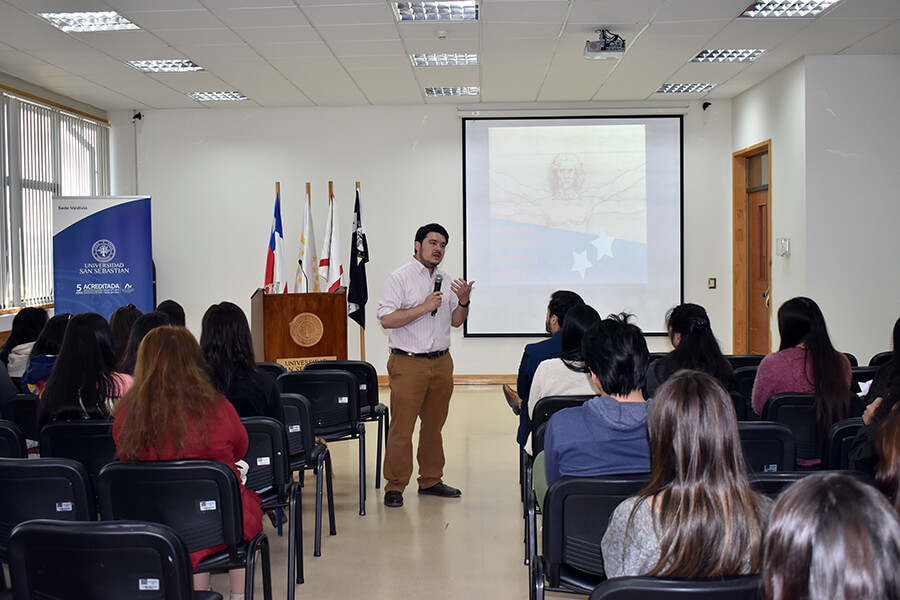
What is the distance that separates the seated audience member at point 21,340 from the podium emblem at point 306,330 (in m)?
1.89

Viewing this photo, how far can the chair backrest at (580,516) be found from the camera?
2.22 m

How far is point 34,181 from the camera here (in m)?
7.81

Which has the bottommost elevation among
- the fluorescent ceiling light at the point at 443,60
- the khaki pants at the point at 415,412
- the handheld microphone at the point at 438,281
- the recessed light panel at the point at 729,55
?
the khaki pants at the point at 415,412

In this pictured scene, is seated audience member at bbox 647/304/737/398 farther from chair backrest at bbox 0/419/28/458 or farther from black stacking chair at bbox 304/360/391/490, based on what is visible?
chair backrest at bbox 0/419/28/458

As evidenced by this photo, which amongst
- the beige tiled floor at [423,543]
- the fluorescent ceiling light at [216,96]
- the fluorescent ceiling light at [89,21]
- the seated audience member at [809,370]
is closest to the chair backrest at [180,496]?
the beige tiled floor at [423,543]

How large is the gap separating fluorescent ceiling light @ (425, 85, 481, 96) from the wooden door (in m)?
3.29

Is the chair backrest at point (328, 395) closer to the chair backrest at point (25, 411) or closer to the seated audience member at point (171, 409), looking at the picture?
the chair backrest at point (25, 411)

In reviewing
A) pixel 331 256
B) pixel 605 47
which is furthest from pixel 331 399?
pixel 605 47

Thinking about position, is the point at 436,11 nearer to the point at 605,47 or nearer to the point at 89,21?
the point at 605,47

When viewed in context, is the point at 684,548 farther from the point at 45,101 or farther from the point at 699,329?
the point at 45,101

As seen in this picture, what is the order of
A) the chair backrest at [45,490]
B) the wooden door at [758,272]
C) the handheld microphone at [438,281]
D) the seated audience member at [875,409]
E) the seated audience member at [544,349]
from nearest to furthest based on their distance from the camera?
the chair backrest at [45,490] → the seated audience member at [875,409] → the seated audience member at [544,349] → the handheld microphone at [438,281] → the wooden door at [758,272]

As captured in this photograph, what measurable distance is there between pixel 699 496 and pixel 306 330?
4718 millimetres

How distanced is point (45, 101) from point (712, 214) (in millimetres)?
7402

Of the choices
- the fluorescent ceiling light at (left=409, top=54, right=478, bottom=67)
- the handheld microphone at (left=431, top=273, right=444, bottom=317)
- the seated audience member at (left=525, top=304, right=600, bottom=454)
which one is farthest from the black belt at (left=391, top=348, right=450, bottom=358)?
the fluorescent ceiling light at (left=409, top=54, right=478, bottom=67)
